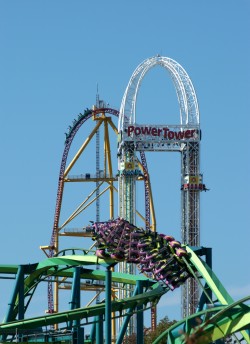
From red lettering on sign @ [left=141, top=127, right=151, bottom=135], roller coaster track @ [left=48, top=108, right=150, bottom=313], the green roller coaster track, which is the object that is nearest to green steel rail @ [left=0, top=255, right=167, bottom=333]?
the green roller coaster track

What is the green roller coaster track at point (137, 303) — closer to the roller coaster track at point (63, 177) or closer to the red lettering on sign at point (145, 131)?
the roller coaster track at point (63, 177)

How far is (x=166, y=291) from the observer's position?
32.2m

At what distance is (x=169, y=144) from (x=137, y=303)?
34387 mm

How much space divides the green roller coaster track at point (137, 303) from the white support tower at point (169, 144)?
24.1 meters

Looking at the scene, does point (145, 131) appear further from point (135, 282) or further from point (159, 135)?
point (135, 282)

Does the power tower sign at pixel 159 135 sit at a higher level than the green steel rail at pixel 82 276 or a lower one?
higher

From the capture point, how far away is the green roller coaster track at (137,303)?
933 inches

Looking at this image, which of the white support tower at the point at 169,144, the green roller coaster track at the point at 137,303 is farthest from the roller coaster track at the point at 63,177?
the green roller coaster track at the point at 137,303

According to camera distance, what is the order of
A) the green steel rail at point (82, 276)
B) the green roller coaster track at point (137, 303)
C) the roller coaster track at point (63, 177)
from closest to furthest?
1. the green roller coaster track at point (137, 303)
2. the green steel rail at point (82, 276)
3. the roller coaster track at point (63, 177)

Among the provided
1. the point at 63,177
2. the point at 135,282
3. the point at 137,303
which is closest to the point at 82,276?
the point at 135,282

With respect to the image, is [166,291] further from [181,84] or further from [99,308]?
[181,84]

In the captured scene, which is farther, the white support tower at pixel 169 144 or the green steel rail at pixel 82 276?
the white support tower at pixel 169 144

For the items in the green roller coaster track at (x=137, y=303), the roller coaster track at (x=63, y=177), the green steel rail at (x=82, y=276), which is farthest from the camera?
the roller coaster track at (x=63, y=177)

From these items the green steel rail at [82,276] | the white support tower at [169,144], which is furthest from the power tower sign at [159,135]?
the green steel rail at [82,276]
